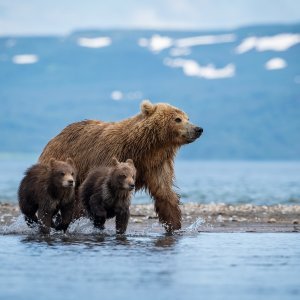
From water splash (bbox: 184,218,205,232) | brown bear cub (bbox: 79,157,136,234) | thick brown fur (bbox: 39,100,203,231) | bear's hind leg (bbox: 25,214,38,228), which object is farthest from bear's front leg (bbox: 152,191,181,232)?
bear's hind leg (bbox: 25,214,38,228)

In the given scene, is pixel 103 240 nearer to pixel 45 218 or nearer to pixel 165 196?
pixel 45 218

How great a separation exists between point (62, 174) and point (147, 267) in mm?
2935

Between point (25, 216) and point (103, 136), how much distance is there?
57.7 inches

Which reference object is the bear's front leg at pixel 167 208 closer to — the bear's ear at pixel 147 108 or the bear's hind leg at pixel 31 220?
the bear's ear at pixel 147 108

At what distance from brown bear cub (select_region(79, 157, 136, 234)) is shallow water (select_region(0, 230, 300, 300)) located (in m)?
0.24

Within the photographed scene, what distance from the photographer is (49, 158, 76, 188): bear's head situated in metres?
11.4

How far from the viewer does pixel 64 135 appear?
13492 millimetres

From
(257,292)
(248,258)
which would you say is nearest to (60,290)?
(257,292)

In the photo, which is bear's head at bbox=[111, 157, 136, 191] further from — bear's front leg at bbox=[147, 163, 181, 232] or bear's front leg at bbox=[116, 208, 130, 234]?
bear's front leg at bbox=[147, 163, 181, 232]

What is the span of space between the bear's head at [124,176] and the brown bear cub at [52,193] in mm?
491

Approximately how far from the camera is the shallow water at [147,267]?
7.69 meters

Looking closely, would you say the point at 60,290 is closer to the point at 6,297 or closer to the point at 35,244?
the point at 6,297

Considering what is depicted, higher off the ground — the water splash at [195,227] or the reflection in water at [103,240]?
the water splash at [195,227]

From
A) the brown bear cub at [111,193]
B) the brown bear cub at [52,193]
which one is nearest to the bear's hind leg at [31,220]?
the brown bear cub at [52,193]
